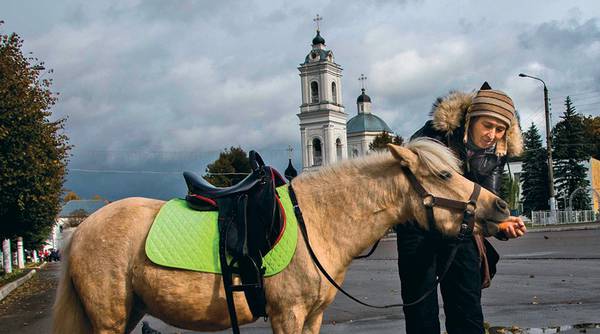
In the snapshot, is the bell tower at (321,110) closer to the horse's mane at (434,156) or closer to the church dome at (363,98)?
the church dome at (363,98)

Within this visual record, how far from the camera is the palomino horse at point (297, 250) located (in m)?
3.50

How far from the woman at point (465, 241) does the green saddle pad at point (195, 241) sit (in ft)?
3.74

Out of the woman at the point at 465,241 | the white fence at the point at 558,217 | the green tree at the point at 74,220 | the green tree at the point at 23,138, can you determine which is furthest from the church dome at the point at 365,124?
the woman at the point at 465,241

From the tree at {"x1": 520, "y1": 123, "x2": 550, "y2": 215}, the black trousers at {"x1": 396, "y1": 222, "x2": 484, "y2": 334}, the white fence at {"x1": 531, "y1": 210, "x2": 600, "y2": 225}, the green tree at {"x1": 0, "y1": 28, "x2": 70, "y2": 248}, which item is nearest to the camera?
the black trousers at {"x1": 396, "y1": 222, "x2": 484, "y2": 334}

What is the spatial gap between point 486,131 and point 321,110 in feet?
297

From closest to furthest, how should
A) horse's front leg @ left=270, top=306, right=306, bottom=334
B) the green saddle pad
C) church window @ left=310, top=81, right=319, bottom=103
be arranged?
horse's front leg @ left=270, top=306, right=306, bottom=334
the green saddle pad
church window @ left=310, top=81, right=319, bottom=103

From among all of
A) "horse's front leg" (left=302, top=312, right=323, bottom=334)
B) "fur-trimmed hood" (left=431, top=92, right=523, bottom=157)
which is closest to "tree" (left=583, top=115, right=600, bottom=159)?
"fur-trimmed hood" (left=431, top=92, right=523, bottom=157)

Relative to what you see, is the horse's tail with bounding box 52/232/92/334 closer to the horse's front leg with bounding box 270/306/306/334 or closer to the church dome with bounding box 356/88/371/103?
the horse's front leg with bounding box 270/306/306/334

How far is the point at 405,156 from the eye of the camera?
3623 millimetres

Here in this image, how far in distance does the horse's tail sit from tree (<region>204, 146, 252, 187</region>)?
71964mm

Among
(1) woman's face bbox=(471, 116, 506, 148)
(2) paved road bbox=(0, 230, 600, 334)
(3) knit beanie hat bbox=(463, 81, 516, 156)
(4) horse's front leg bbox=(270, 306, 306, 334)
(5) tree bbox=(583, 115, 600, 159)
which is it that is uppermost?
(5) tree bbox=(583, 115, 600, 159)

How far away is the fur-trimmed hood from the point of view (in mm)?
4508

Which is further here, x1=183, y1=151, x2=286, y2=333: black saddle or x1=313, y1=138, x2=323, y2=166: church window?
x1=313, y1=138, x2=323, y2=166: church window

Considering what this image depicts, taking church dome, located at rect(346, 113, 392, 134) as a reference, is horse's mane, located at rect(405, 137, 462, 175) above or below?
below
